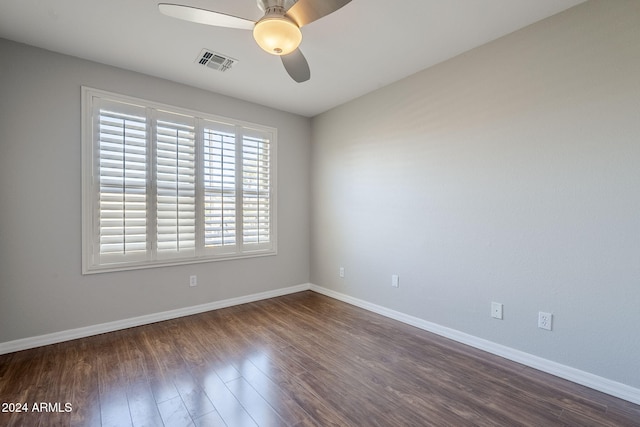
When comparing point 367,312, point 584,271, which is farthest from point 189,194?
point 584,271

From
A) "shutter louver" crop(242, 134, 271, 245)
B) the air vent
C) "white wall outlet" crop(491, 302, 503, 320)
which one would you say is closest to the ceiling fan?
the air vent

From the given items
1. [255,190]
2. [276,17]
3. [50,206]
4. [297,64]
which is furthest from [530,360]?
[50,206]

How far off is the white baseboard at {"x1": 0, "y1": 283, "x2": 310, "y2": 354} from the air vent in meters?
2.66

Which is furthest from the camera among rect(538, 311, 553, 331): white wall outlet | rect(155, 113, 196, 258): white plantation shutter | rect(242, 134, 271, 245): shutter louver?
rect(242, 134, 271, 245): shutter louver

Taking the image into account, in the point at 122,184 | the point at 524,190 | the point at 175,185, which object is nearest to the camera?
the point at 524,190

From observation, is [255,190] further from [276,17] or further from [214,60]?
[276,17]

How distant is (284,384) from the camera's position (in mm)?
1978

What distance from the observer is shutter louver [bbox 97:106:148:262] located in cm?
277

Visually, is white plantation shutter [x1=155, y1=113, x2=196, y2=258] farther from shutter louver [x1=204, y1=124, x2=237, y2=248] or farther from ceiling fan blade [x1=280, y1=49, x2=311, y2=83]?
ceiling fan blade [x1=280, y1=49, x2=311, y2=83]

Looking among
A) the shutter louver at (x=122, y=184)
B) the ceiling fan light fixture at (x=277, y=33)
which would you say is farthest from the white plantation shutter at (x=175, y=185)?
the ceiling fan light fixture at (x=277, y=33)

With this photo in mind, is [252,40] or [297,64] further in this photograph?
[252,40]

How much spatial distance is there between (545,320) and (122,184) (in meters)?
3.93

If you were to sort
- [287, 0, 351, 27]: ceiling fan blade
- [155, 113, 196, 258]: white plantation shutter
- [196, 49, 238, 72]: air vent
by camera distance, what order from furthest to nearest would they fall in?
[155, 113, 196, 258]: white plantation shutter, [196, 49, 238, 72]: air vent, [287, 0, 351, 27]: ceiling fan blade

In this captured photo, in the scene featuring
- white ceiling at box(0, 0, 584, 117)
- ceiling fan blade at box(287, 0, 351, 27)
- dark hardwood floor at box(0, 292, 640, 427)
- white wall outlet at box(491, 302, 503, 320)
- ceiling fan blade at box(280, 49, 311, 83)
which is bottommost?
dark hardwood floor at box(0, 292, 640, 427)
